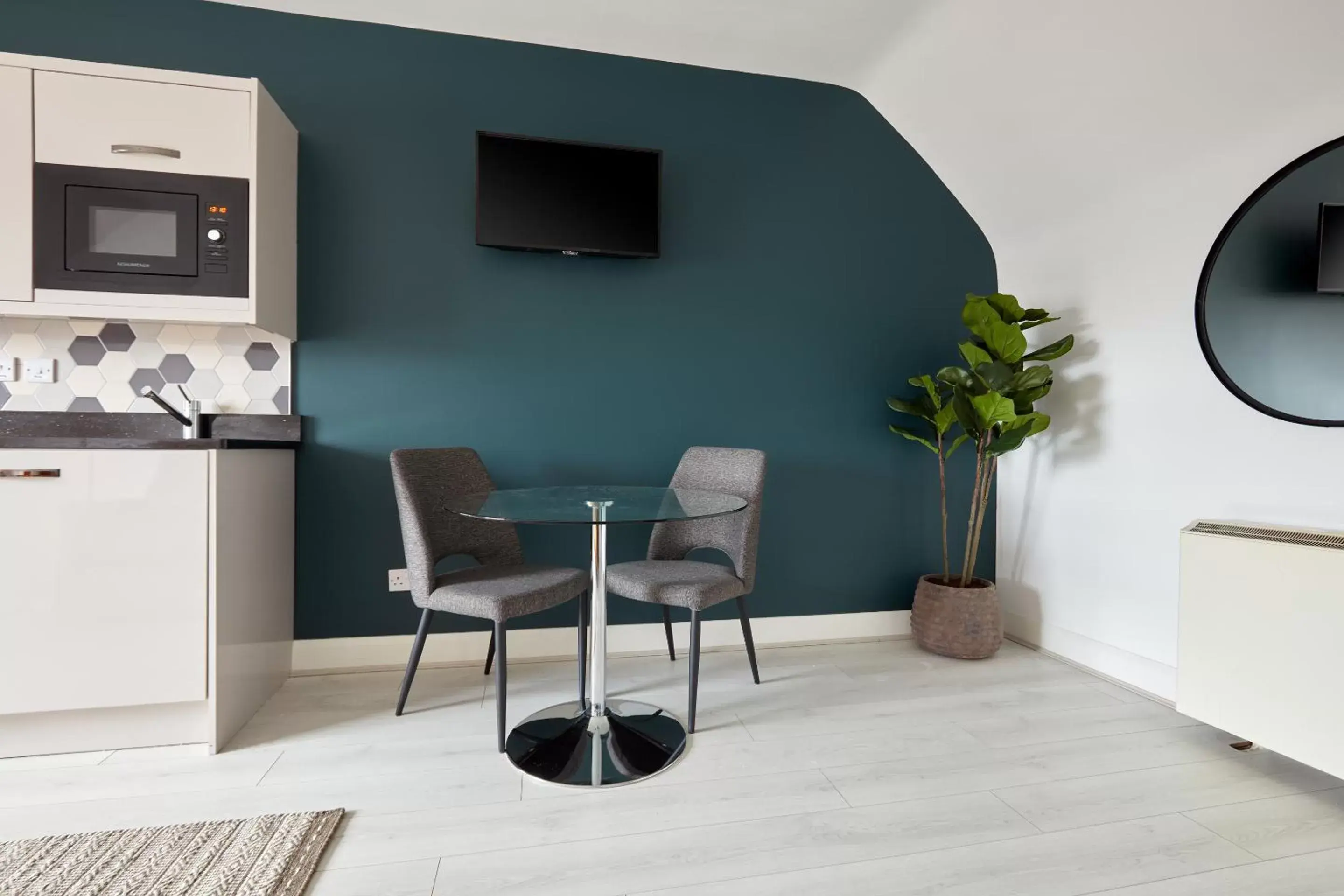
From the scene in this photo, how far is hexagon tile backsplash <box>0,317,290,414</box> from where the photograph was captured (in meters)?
2.41

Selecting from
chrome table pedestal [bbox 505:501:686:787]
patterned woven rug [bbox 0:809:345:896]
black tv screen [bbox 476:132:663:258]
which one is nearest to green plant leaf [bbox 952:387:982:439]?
black tv screen [bbox 476:132:663:258]

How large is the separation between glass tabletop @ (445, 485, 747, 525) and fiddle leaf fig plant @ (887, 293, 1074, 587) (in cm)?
122

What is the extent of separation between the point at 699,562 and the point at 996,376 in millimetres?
1438

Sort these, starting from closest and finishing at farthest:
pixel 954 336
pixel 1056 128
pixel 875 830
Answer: pixel 875 830
pixel 1056 128
pixel 954 336

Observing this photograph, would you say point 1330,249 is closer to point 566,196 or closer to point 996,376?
point 996,376

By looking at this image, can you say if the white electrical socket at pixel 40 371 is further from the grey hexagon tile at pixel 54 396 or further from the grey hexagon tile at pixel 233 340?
the grey hexagon tile at pixel 233 340

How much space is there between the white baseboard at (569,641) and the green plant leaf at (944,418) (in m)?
0.93

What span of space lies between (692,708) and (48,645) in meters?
1.90

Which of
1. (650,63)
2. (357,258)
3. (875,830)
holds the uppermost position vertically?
(650,63)

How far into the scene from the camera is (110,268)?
2160 mm

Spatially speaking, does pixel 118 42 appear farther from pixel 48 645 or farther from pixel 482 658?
pixel 482 658

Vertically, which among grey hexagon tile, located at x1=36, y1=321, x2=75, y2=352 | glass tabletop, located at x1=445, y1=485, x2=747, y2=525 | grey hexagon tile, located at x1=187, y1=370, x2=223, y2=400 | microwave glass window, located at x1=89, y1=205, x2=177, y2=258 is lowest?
glass tabletop, located at x1=445, y1=485, x2=747, y2=525

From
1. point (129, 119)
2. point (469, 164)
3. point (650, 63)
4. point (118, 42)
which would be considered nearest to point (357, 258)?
point (469, 164)

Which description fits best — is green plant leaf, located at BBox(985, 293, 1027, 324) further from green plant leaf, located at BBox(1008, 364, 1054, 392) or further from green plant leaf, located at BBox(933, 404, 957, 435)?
green plant leaf, located at BBox(933, 404, 957, 435)
